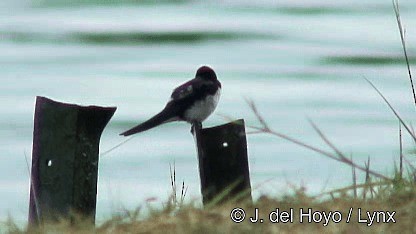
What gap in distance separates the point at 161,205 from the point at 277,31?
48.8 feet

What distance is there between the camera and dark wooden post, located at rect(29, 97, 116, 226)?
6.83 metres

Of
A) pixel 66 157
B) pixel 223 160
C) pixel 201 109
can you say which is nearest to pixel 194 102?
pixel 201 109

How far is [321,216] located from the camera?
636 cm

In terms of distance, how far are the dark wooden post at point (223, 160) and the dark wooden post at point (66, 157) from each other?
0.59m

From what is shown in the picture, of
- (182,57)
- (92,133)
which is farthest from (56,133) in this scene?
(182,57)

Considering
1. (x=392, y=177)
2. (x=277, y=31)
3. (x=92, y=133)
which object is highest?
(x=92, y=133)

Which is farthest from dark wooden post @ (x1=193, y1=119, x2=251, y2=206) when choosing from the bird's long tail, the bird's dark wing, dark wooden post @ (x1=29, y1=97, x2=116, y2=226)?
the bird's long tail

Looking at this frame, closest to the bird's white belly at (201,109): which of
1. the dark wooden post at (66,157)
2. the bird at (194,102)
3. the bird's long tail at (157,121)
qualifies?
the bird at (194,102)

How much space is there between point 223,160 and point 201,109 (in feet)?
2.55

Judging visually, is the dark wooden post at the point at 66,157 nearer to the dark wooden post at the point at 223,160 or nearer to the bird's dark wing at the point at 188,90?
the dark wooden post at the point at 223,160

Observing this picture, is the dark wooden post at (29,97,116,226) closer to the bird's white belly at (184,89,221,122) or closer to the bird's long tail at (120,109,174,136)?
the bird's white belly at (184,89,221,122)

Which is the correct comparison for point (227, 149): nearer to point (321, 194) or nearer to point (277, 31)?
point (321, 194)

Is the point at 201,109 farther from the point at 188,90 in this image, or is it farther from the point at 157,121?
the point at 157,121

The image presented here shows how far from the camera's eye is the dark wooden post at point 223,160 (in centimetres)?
726
